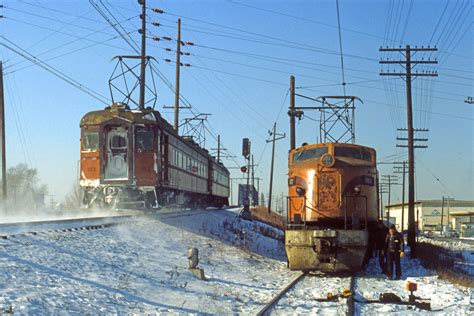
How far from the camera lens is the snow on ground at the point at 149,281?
8383mm

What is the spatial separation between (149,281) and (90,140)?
33.2ft

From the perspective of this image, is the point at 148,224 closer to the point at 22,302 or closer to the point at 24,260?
the point at 24,260

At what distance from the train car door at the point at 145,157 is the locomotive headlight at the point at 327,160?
6734 millimetres

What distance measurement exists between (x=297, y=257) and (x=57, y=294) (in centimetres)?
805

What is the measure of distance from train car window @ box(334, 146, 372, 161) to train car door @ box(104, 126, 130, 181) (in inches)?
301

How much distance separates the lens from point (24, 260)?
9398mm

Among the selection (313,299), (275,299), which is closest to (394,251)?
(313,299)

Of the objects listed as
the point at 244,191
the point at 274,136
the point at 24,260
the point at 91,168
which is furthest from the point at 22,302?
the point at 244,191

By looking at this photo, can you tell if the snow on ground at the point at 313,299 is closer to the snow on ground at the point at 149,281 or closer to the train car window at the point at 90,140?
the snow on ground at the point at 149,281

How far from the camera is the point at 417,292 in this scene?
40.4ft

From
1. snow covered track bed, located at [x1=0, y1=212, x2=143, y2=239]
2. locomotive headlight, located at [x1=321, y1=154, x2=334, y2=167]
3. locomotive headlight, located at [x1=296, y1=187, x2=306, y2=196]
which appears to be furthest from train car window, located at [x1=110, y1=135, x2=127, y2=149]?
locomotive headlight, located at [x1=321, y1=154, x2=334, y2=167]

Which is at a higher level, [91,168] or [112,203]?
[91,168]

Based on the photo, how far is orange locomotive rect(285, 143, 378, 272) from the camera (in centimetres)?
1461

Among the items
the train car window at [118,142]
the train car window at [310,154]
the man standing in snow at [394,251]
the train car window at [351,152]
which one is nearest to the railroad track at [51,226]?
the train car window at [118,142]
